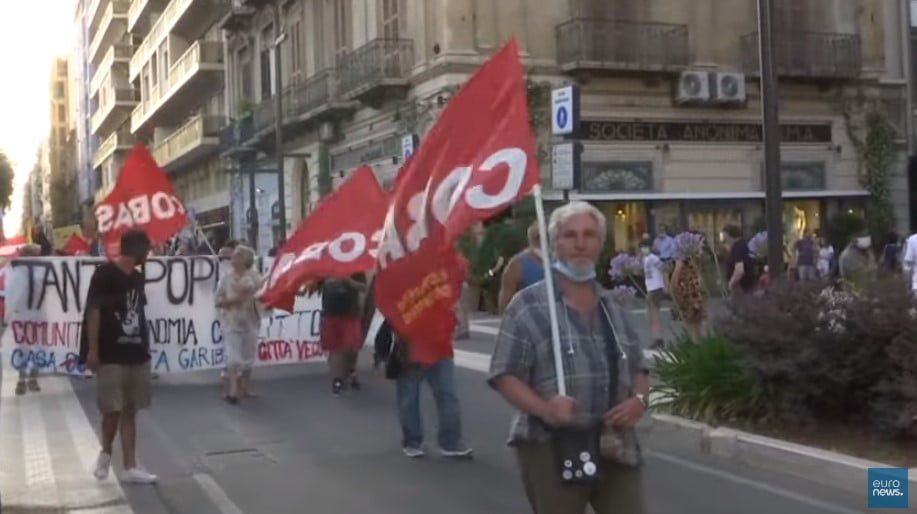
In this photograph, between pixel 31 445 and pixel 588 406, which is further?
pixel 31 445

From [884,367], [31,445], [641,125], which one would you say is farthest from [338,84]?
[884,367]

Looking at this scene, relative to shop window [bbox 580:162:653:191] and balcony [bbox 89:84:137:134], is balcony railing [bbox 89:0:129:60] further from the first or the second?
shop window [bbox 580:162:653:191]

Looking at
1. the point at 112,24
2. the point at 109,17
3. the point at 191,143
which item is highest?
the point at 109,17

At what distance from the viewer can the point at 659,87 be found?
3197 centimetres

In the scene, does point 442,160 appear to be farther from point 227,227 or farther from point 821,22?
point 227,227

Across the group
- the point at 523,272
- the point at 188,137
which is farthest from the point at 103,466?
the point at 188,137

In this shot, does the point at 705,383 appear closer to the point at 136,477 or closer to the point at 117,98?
the point at 136,477

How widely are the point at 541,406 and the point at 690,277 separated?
1091 centimetres

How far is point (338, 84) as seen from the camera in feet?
116

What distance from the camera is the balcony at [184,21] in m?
53.2

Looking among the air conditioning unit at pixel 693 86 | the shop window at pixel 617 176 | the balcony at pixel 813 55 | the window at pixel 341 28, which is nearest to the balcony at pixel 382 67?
the window at pixel 341 28

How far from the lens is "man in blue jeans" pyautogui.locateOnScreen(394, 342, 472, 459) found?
9.83 m

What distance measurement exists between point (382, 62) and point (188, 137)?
1002 inches

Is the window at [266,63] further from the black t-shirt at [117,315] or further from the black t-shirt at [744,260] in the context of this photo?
the black t-shirt at [117,315]
